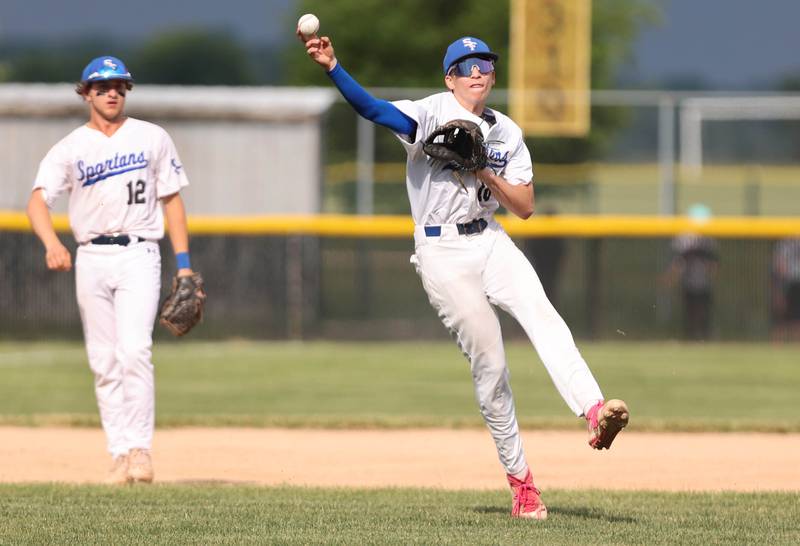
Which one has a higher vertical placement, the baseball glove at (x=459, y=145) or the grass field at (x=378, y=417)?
the baseball glove at (x=459, y=145)

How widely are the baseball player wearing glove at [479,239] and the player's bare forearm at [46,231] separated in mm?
1868

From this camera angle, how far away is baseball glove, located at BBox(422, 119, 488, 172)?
6.46m

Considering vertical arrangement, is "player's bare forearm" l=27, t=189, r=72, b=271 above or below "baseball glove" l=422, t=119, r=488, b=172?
below

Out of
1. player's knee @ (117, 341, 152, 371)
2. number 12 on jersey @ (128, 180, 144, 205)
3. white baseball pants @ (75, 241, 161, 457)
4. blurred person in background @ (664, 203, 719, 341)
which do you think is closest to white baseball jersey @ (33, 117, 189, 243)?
number 12 on jersey @ (128, 180, 144, 205)

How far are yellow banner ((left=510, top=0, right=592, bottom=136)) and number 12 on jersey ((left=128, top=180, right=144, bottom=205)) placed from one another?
14.1 metres

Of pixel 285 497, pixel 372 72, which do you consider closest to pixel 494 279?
pixel 285 497

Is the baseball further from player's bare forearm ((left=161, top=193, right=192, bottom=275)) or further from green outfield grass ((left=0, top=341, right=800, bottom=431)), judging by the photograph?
green outfield grass ((left=0, top=341, right=800, bottom=431))

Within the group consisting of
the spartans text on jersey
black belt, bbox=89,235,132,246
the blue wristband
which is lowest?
the blue wristband

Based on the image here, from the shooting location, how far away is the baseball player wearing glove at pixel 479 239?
660 centimetres

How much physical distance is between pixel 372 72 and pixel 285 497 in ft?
104

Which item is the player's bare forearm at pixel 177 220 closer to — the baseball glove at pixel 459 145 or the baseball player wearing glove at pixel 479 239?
the baseball player wearing glove at pixel 479 239

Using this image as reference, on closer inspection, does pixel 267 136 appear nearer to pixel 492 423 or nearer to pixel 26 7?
pixel 492 423

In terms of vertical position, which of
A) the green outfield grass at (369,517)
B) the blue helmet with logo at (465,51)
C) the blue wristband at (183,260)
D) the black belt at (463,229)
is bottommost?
the green outfield grass at (369,517)

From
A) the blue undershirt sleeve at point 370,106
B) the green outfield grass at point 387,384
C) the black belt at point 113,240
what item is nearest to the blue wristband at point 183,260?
the black belt at point 113,240
